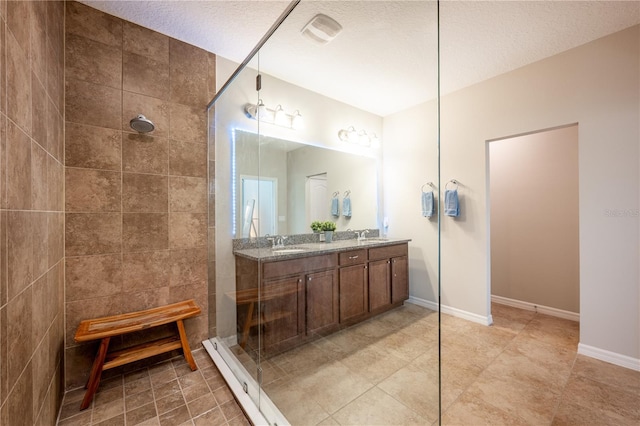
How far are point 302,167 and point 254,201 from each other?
54 centimetres

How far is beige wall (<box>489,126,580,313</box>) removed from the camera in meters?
3.00

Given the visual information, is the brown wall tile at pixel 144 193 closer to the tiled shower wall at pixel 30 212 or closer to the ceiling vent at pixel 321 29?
the tiled shower wall at pixel 30 212

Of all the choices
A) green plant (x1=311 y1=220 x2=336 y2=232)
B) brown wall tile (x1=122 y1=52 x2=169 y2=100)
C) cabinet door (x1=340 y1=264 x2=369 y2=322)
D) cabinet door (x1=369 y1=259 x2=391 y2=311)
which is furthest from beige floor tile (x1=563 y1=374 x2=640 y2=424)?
brown wall tile (x1=122 y1=52 x2=169 y2=100)

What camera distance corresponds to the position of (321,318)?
1906 millimetres

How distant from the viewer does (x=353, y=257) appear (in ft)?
6.30

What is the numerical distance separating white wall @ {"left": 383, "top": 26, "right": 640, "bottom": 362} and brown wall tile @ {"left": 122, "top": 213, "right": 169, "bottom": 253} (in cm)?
184

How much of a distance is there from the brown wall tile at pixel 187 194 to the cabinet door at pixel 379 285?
1.62 metres

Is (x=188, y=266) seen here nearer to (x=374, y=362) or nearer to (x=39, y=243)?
(x=39, y=243)

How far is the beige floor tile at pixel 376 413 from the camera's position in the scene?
142 centimetres

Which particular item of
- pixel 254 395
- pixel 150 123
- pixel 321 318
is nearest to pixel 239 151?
pixel 150 123

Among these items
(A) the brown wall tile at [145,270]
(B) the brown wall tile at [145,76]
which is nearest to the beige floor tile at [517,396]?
(A) the brown wall tile at [145,270]

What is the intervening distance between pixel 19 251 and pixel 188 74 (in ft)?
6.27

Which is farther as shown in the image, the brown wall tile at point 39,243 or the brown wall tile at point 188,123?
the brown wall tile at point 188,123

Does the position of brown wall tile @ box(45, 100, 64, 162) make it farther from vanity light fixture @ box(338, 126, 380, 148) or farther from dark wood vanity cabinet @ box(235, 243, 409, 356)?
vanity light fixture @ box(338, 126, 380, 148)
